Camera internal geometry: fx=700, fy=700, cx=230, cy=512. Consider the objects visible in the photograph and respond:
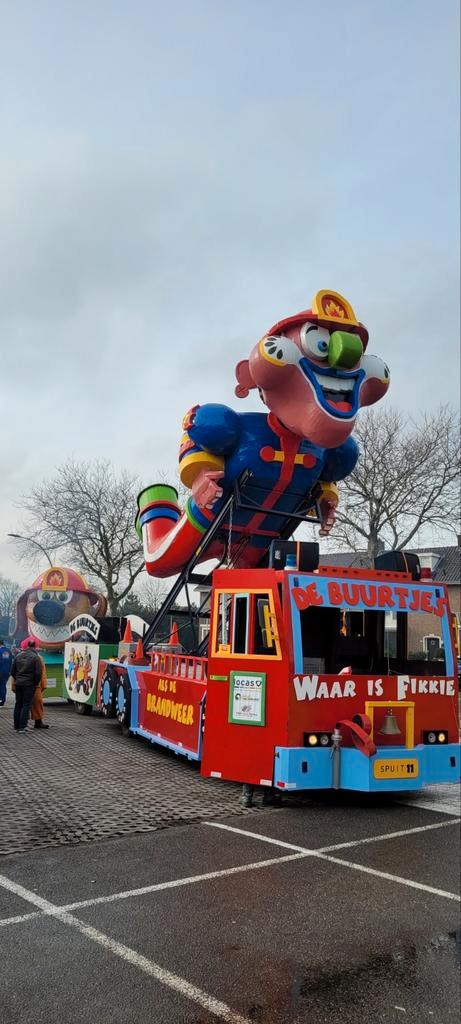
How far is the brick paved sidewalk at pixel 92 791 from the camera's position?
6.24 meters

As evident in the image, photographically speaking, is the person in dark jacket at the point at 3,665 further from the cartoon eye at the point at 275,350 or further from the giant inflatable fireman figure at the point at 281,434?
the cartoon eye at the point at 275,350

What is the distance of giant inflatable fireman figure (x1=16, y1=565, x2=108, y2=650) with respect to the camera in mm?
18906

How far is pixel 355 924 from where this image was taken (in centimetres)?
428

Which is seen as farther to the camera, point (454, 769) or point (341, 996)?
point (454, 769)

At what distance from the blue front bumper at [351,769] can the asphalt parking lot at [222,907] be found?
362mm

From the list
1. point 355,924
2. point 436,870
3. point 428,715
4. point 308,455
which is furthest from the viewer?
point 308,455

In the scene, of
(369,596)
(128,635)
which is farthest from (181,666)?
(128,635)

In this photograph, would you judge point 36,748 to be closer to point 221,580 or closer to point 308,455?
point 221,580

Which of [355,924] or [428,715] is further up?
[428,715]

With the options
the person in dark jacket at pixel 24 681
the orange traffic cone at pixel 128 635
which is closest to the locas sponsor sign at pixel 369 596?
the person in dark jacket at pixel 24 681

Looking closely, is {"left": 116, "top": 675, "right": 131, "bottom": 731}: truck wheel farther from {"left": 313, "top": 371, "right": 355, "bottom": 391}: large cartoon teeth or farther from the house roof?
the house roof

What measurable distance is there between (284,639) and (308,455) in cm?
369

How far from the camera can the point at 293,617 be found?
7227 millimetres

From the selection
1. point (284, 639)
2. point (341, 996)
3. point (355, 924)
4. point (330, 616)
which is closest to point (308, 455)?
point (330, 616)
